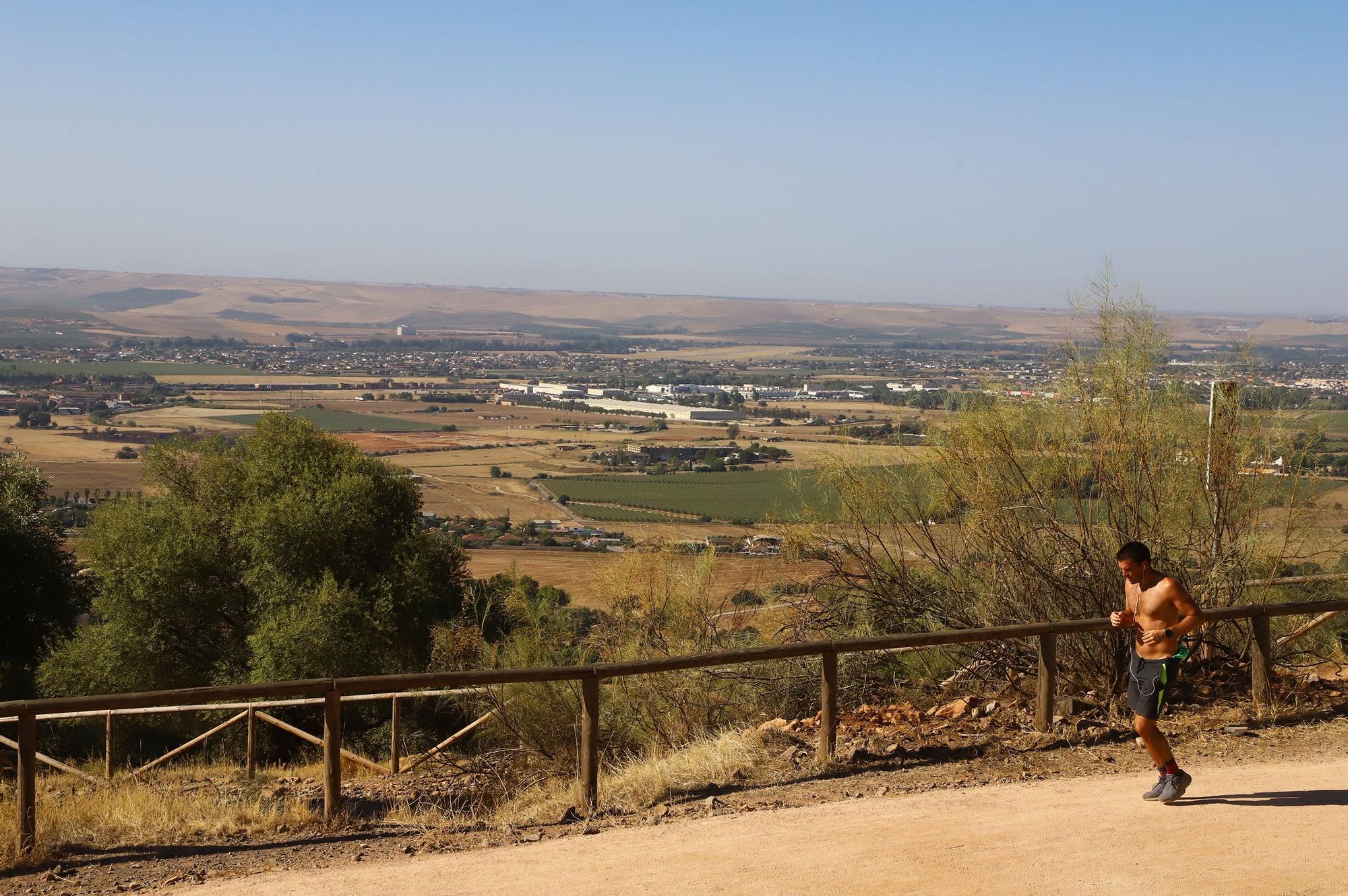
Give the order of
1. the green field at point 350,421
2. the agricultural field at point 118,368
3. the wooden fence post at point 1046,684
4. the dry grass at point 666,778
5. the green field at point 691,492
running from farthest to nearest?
the agricultural field at point 118,368 → the green field at point 350,421 → the green field at point 691,492 → the wooden fence post at point 1046,684 → the dry grass at point 666,778

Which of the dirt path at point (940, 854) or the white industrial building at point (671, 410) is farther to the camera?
the white industrial building at point (671, 410)

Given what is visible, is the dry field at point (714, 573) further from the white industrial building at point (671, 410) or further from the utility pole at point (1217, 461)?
the white industrial building at point (671, 410)

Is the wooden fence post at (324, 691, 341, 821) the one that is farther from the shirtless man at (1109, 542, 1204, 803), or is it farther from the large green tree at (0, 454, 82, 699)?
the large green tree at (0, 454, 82, 699)

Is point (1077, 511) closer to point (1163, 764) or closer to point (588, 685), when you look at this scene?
point (1163, 764)

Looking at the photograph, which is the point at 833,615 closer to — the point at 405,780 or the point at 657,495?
the point at 405,780

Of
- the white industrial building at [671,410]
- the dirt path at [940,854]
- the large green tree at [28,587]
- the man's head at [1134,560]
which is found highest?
the man's head at [1134,560]

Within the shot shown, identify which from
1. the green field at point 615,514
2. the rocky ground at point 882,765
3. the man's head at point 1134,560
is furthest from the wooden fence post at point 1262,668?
the green field at point 615,514

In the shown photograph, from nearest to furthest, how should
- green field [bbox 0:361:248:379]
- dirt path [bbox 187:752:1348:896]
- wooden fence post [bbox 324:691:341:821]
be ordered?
dirt path [bbox 187:752:1348:896]
wooden fence post [bbox 324:691:341:821]
green field [bbox 0:361:248:379]

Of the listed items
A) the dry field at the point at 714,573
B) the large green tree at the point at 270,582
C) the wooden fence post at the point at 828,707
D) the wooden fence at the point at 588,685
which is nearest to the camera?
the wooden fence at the point at 588,685

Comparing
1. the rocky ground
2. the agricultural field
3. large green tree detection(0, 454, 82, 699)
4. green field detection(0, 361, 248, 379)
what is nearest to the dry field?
Result: the rocky ground

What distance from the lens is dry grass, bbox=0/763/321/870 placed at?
24.2ft

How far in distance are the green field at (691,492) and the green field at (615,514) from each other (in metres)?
0.47

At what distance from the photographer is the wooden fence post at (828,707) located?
8602 mm

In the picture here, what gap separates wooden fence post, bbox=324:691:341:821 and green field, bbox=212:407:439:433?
2664 inches
